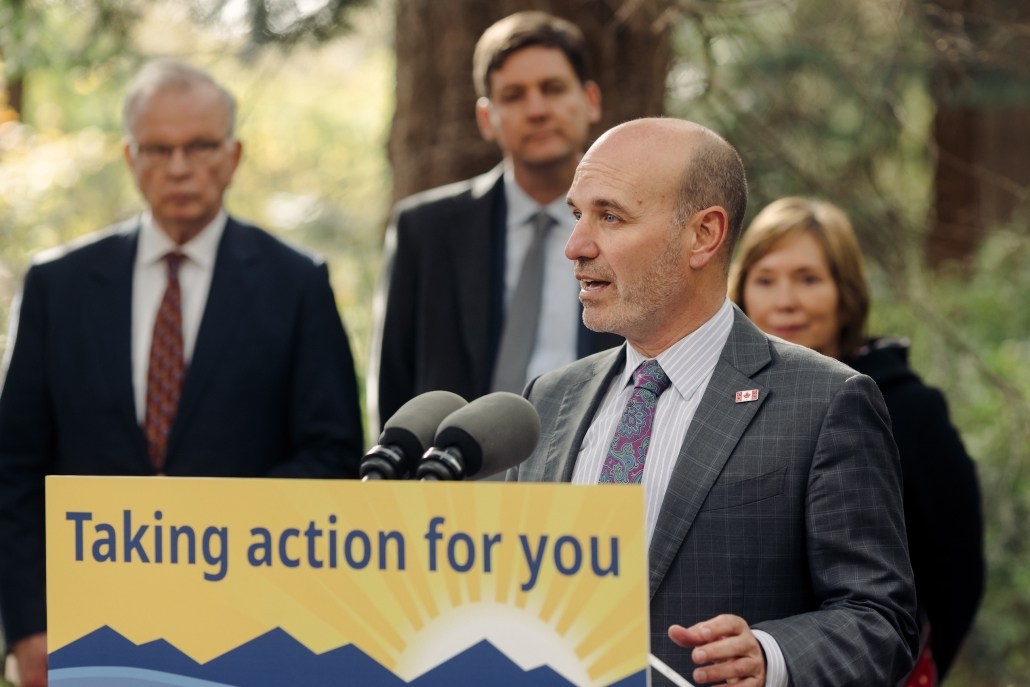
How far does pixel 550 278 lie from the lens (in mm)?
3650

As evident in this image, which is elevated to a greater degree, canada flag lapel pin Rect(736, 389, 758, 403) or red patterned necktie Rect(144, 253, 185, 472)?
red patterned necktie Rect(144, 253, 185, 472)

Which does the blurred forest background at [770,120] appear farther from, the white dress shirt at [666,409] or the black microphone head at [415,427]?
the black microphone head at [415,427]

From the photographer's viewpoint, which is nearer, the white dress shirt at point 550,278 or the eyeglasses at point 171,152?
the white dress shirt at point 550,278

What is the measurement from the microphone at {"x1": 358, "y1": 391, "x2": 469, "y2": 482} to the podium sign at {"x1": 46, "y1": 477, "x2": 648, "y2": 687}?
108mm

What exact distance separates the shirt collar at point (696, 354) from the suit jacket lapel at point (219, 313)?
69.5 inches

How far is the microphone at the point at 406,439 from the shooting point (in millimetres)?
1739

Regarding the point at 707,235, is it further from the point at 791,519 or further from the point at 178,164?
the point at 178,164

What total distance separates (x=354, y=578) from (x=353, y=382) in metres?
2.11

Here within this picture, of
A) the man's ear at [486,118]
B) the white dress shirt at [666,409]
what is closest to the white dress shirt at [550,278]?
the man's ear at [486,118]

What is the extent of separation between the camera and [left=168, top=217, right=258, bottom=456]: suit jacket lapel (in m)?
3.51

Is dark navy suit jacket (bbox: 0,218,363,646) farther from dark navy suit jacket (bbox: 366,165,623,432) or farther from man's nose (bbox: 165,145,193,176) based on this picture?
man's nose (bbox: 165,145,193,176)

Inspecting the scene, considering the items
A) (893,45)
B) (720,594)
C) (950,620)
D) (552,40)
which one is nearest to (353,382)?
(552,40)

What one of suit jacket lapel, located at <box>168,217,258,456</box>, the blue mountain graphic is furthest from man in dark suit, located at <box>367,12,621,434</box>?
the blue mountain graphic

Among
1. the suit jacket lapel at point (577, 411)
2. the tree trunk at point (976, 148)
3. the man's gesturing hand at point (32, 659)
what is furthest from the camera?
the tree trunk at point (976, 148)
